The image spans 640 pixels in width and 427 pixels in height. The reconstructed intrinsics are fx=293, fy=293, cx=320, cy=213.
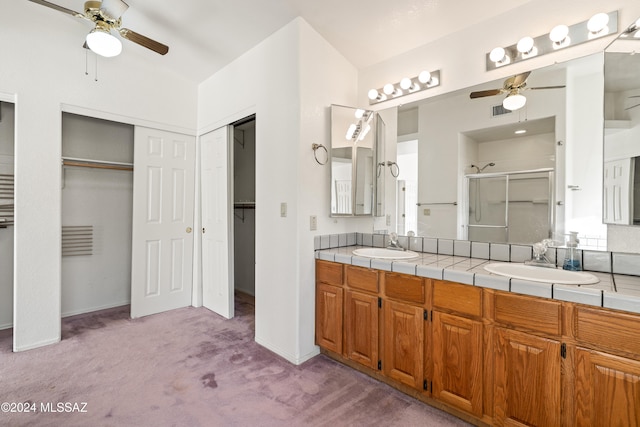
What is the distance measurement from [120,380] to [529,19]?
368cm

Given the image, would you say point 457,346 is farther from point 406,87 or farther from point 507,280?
point 406,87

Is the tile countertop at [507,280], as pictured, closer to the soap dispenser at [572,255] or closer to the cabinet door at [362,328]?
the soap dispenser at [572,255]

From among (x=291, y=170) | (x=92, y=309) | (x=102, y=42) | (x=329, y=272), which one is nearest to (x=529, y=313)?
(x=329, y=272)

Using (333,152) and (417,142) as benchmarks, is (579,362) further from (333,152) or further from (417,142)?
(333,152)

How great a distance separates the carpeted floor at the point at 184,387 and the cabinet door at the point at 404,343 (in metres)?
0.16

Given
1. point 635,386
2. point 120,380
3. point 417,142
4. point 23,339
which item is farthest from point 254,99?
point 635,386

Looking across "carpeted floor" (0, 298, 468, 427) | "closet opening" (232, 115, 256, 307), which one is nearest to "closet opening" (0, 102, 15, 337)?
"carpeted floor" (0, 298, 468, 427)

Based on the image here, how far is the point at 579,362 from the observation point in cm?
129

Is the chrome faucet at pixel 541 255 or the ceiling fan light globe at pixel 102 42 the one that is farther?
the ceiling fan light globe at pixel 102 42

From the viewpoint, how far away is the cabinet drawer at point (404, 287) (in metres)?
1.79

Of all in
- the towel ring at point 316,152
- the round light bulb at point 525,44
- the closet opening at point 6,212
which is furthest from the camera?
the closet opening at point 6,212

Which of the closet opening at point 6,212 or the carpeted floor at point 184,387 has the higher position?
the closet opening at point 6,212

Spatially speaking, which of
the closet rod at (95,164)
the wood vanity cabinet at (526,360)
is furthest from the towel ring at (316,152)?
the closet rod at (95,164)

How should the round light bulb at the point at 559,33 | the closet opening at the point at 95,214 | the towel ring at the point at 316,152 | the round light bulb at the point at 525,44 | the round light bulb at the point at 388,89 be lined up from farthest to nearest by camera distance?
the closet opening at the point at 95,214, the round light bulb at the point at 388,89, the towel ring at the point at 316,152, the round light bulb at the point at 525,44, the round light bulb at the point at 559,33
